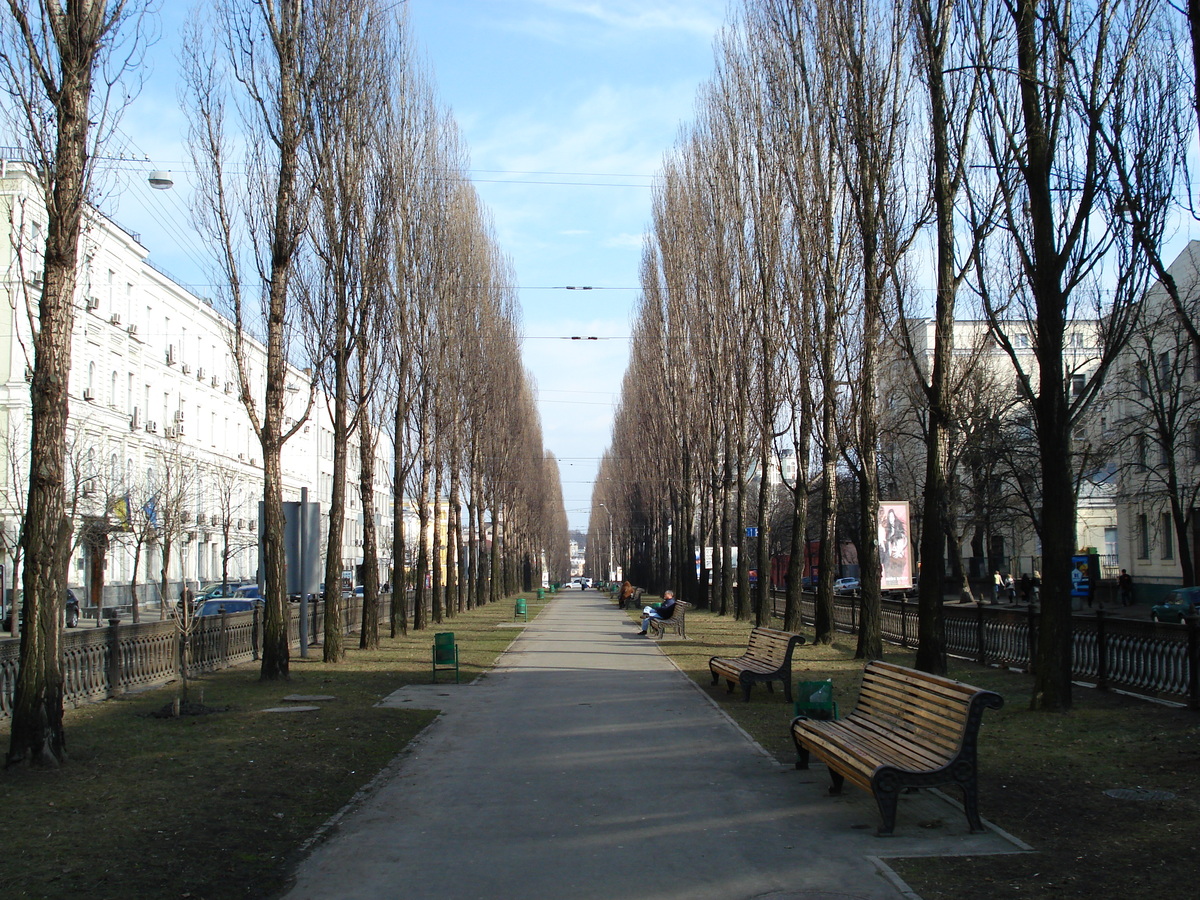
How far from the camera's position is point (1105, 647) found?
48.7ft

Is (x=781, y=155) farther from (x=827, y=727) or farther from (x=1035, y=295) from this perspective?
(x=827, y=727)

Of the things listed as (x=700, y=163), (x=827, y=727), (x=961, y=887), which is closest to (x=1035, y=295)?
(x=827, y=727)

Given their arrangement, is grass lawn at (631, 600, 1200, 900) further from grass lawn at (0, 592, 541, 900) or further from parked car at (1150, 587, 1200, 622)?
parked car at (1150, 587, 1200, 622)

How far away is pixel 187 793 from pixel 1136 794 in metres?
7.11

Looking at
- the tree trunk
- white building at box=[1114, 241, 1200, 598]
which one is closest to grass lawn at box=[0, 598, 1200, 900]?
the tree trunk

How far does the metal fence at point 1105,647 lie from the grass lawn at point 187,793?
869 cm

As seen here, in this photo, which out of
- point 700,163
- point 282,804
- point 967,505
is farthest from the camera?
point 967,505

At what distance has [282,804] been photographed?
331 inches

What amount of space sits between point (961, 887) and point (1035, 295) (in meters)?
8.44

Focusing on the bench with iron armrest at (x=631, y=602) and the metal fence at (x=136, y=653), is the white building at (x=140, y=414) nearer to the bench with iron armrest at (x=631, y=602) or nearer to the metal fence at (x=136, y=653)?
the metal fence at (x=136, y=653)

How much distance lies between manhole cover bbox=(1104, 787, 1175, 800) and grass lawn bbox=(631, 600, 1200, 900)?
0.09 metres

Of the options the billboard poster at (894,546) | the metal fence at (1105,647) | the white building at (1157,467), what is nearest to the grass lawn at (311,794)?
the metal fence at (1105,647)

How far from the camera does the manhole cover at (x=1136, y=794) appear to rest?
812 centimetres

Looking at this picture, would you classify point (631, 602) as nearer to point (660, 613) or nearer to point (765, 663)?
point (660, 613)
